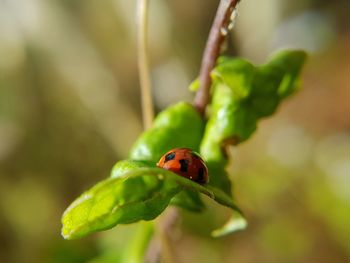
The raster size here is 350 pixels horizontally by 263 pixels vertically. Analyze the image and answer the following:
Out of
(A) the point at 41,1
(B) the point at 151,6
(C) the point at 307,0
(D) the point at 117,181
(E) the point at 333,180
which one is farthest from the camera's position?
(C) the point at 307,0

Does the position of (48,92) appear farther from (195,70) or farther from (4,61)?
(195,70)

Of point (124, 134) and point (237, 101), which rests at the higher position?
point (237, 101)

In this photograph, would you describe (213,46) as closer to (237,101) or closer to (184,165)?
(237,101)

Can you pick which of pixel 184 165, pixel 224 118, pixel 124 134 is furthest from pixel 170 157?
pixel 124 134

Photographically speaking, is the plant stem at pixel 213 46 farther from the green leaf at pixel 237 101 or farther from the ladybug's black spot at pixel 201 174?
the ladybug's black spot at pixel 201 174

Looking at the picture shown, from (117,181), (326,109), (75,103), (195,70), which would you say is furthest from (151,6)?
(117,181)
